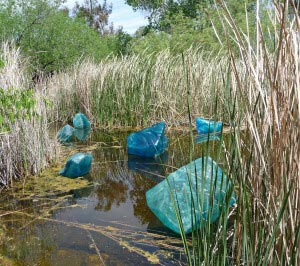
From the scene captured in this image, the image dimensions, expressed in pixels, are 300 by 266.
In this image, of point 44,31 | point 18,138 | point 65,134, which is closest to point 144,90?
point 65,134

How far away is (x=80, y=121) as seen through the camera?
29.5 feet

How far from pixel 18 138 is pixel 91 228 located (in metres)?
1.74

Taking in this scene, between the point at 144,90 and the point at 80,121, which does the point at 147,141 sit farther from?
the point at 80,121

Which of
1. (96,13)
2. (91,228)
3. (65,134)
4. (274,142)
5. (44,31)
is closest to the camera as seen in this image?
(274,142)

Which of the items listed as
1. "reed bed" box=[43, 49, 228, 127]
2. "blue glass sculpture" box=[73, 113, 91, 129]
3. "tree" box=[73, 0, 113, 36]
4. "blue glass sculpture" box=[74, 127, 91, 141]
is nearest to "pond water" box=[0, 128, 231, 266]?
"blue glass sculpture" box=[74, 127, 91, 141]

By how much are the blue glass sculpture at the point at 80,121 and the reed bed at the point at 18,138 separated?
13.3ft

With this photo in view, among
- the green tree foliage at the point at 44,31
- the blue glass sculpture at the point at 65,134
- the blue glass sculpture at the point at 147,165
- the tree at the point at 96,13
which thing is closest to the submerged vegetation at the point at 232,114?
the blue glass sculpture at the point at 147,165

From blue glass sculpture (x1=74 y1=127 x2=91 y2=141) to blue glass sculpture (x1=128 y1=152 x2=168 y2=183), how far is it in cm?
213

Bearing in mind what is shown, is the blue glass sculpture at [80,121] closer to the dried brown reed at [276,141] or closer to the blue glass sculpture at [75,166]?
the blue glass sculpture at [75,166]

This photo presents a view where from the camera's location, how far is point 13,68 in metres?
4.33

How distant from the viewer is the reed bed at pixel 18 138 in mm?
4242

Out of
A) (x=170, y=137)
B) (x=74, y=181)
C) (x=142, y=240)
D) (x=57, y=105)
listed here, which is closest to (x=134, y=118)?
(x=170, y=137)

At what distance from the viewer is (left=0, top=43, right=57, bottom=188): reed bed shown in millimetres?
4242

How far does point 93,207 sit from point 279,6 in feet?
10.0
